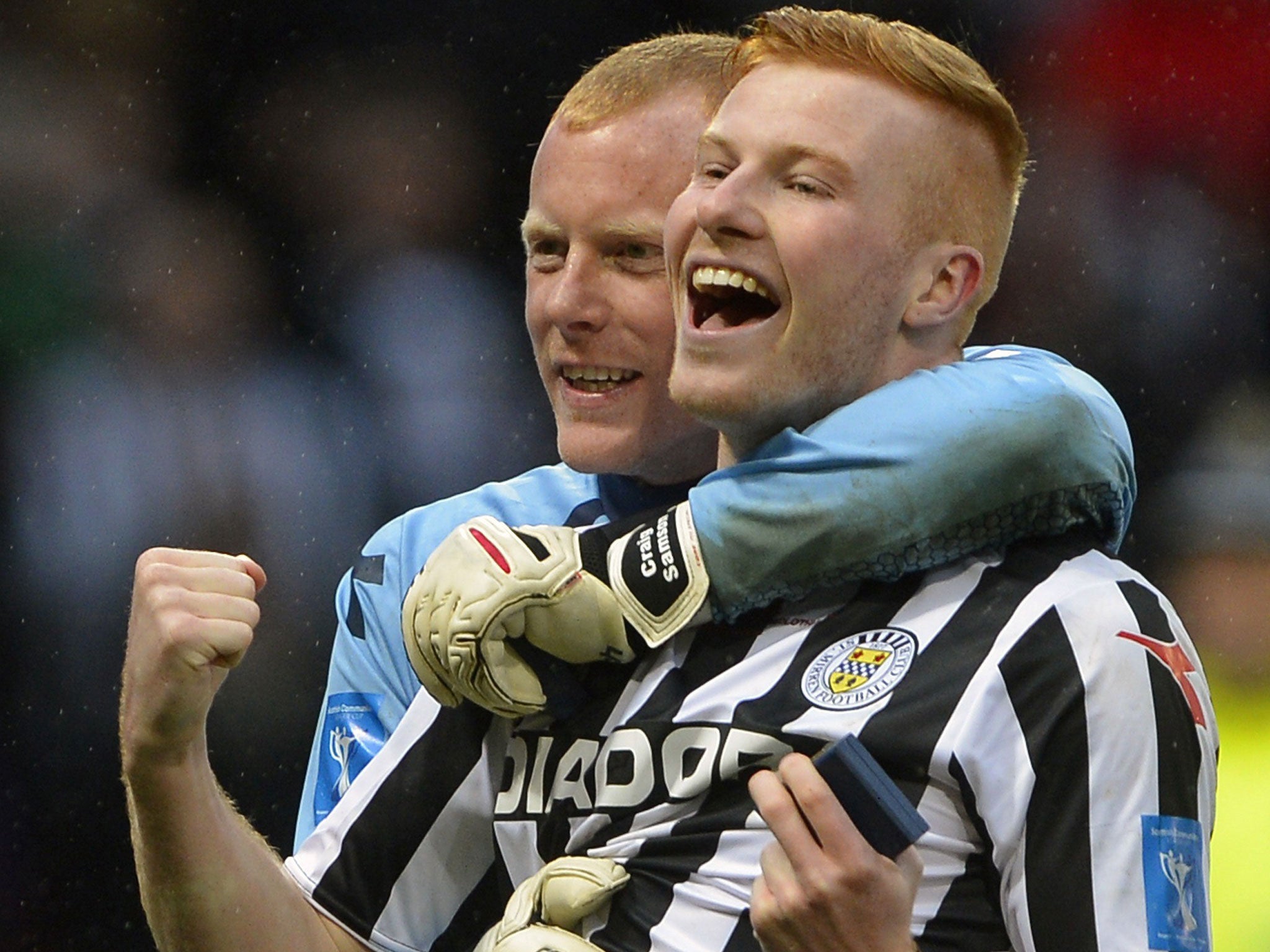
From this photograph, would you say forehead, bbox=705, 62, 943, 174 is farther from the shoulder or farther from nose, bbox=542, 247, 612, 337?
the shoulder

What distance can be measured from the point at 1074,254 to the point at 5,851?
2.44 metres

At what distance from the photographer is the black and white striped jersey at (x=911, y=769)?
1.31 meters

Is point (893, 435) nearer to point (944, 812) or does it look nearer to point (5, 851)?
point (944, 812)

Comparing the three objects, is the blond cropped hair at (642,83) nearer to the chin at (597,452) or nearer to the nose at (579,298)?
the nose at (579,298)

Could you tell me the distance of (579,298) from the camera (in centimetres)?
194

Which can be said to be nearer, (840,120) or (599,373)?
(840,120)

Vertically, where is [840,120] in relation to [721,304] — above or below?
above

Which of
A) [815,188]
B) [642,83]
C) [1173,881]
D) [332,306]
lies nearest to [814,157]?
[815,188]

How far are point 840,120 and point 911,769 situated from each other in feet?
1.91

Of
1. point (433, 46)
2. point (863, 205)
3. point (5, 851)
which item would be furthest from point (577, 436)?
point (433, 46)

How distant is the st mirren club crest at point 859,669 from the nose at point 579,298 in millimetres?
614

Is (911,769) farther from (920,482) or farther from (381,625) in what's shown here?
(381,625)

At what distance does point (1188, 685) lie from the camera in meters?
1.36

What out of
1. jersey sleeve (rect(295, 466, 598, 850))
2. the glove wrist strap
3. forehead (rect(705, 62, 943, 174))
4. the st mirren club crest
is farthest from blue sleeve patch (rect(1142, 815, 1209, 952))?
jersey sleeve (rect(295, 466, 598, 850))
